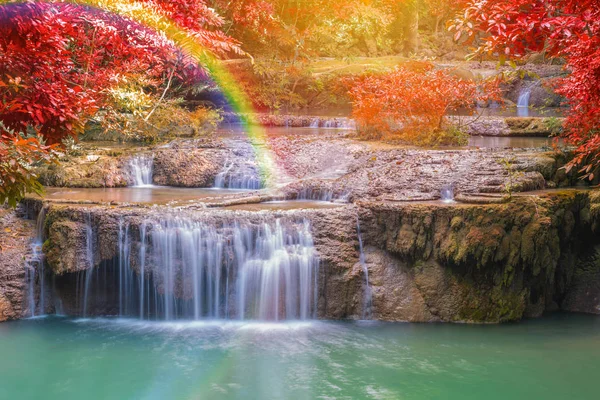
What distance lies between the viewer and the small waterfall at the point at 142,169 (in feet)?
39.0

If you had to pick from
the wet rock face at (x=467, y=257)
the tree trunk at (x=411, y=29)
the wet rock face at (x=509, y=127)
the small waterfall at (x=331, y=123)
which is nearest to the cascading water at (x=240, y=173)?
the wet rock face at (x=467, y=257)

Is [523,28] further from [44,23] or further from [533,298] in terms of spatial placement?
[533,298]

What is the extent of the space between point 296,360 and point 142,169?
5797 mm

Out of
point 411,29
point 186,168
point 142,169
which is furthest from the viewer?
point 411,29

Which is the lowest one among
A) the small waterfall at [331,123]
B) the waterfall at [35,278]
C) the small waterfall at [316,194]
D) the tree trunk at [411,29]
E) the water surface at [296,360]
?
the water surface at [296,360]

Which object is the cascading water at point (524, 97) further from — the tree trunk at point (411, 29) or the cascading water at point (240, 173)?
the cascading water at point (240, 173)

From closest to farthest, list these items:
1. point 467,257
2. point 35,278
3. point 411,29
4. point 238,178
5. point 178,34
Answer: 1. point 467,257
2. point 35,278
3. point 178,34
4. point 238,178
5. point 411,29

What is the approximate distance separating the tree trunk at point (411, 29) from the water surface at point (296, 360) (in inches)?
844

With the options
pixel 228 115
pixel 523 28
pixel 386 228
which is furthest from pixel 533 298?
pixel 228 115

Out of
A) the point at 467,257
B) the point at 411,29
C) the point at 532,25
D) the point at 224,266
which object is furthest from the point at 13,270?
the point at 411,29

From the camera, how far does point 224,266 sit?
29.1ft

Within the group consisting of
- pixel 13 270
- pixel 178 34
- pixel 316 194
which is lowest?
pixel 13 270

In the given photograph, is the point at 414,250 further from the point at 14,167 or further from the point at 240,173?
the point at 14,167

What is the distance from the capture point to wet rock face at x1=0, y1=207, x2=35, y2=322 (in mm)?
8836
